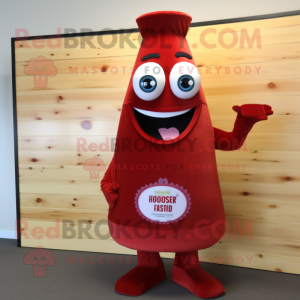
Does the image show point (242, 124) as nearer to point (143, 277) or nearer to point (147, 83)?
point (147, 83)

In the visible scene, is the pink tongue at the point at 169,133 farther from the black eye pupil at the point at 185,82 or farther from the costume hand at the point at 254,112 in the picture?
the costume hand at the point at 254,112

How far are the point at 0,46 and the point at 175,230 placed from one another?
1.89m

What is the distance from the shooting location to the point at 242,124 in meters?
1.44

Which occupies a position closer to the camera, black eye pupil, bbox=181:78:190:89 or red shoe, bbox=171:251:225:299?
black eye pupil, bbox=181:78:190:89

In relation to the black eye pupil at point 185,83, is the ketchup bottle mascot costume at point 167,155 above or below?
below

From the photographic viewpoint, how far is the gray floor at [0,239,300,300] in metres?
1.49

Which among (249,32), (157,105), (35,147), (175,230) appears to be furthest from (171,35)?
(35,147)

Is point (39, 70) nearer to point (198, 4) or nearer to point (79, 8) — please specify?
Result: point (79, 8)

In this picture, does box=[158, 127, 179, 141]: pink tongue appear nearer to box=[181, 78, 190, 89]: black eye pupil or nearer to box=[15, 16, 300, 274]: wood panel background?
box=[181, 78, 190, 89]: black eye pupil

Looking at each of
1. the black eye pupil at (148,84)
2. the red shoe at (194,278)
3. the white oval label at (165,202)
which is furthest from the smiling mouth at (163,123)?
the red shoe at (194,278)

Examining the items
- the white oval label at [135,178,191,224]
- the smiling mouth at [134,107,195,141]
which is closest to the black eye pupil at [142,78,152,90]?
the smiling mouth at [134,107,195,141]

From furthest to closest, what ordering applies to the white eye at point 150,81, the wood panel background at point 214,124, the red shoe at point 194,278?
the wood panel background at point 214,124
the red shoe at point 194,278
the white eye at point 150,81

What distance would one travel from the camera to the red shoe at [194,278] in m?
1.44

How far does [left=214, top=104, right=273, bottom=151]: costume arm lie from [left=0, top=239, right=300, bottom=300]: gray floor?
721 mm
